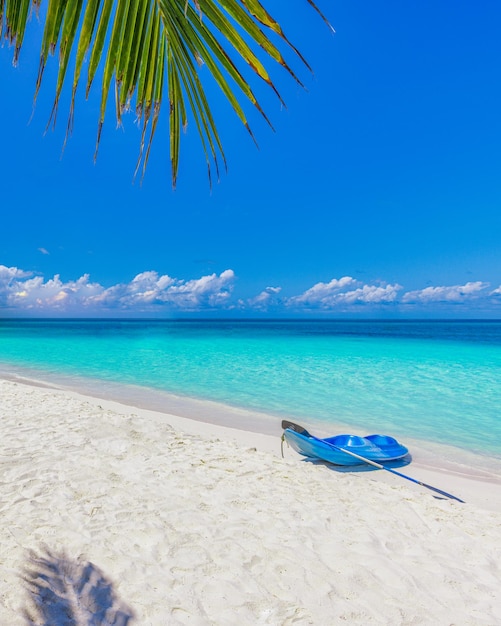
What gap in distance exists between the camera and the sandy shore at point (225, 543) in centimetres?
243

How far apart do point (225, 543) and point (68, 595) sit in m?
1.15

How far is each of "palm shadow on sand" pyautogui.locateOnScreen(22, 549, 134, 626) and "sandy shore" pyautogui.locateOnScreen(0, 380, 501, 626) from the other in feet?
0.03

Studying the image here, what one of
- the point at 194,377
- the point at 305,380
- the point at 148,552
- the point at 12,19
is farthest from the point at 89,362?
the point at 12,19

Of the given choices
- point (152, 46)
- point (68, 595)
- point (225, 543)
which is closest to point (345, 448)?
point (225, 543)

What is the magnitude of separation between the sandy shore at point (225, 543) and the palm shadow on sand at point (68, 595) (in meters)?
0.01

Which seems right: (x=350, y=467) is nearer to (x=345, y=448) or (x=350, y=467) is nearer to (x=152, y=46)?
(x=345, y=448)

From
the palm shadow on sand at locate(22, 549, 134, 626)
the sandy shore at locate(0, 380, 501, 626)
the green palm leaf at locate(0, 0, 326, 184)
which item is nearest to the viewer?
the green palm leaf at locate(0, 0, 326, 184)

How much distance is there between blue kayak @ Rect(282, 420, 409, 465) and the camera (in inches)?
220

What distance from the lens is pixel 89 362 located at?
65.3 feet

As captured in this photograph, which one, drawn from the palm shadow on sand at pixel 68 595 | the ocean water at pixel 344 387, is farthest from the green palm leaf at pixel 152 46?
the ocean water at pixel 344 387

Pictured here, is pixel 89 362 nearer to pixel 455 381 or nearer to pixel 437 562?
pixel 455 381

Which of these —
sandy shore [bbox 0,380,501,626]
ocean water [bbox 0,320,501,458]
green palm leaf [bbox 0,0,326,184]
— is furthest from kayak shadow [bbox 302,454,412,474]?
green palm leaf [bbox 0,0,326,184]

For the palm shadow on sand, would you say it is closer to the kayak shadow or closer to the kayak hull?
the kayak hull

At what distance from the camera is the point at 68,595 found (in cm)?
238
